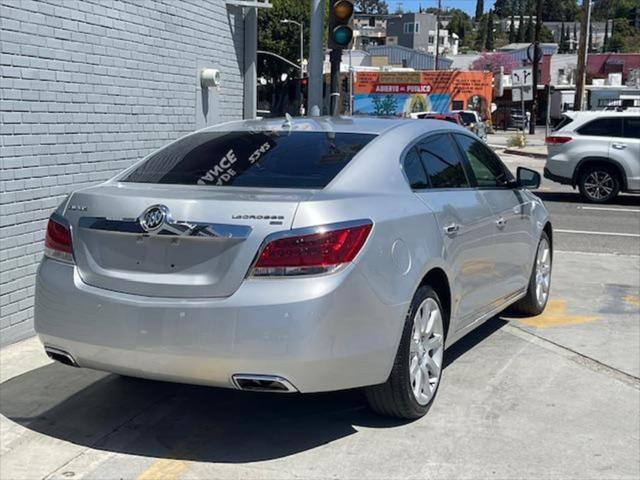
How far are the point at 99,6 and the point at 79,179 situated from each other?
1503 millimetres

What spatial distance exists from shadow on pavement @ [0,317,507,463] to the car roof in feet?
5.31

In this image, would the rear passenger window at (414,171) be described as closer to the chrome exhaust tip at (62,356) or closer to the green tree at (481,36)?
the chrome exhaust tip at (62,356)

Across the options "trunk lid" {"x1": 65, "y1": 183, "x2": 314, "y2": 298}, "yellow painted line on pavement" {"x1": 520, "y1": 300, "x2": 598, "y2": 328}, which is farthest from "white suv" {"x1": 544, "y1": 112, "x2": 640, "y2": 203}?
"trunk lid" {"x1": 65, "y1": 183, "x2": 314, "y2": 298}

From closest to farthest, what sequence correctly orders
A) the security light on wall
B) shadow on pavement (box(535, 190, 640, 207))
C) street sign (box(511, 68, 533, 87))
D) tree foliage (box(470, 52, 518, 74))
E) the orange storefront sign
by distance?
the security light on wall
shadow on pavement (box(535, 190, 640, 207))
street sign (box(511, 68, 533, 87))
the orange storefront sign
tree foliage (box(470, 52, 518, 74))

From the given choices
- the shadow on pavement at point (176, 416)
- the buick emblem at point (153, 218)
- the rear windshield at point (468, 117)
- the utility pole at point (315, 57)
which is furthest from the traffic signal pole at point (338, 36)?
the rear windshield at point (468, 117)

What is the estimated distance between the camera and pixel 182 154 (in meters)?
4.89

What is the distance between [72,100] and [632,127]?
459 inches

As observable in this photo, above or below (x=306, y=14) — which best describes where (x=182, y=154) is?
below

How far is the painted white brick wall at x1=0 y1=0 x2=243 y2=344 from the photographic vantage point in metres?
5.86

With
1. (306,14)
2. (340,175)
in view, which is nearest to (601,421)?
(340,175)

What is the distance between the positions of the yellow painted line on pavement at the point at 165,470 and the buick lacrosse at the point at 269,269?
0.44m

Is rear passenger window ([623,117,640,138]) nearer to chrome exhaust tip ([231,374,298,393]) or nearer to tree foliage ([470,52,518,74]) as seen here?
chrome exhaust tip ([231,374,298,393])

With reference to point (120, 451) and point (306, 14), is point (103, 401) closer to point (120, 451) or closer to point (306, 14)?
point (120, 451)

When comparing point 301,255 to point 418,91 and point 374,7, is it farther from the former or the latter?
point 374,7
